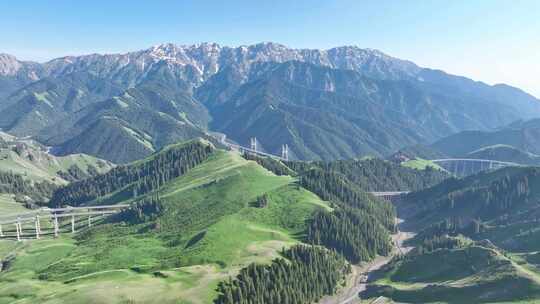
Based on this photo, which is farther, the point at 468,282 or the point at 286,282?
the point at 286,282

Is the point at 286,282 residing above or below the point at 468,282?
above

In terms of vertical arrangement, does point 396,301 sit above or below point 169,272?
below

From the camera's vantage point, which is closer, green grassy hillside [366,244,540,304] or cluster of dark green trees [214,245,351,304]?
green grassy hillside [366,244,540,304]

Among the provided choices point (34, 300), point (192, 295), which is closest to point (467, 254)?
point (192, 295)

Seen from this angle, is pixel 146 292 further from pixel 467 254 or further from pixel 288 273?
pixel 467 254

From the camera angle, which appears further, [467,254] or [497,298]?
[467,254]

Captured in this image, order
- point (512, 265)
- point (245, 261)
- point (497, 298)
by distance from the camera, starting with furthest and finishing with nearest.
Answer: point (245, 261), point (512, 265), point (497, 298)

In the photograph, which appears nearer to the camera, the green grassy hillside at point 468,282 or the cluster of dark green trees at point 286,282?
the green grassy hillside at point 468,282

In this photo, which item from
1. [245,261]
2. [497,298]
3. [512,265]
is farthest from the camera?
Result: [245,261]
